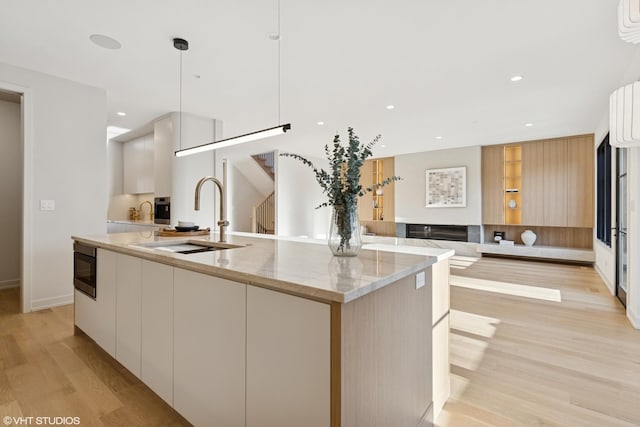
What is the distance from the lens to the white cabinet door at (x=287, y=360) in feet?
3.48

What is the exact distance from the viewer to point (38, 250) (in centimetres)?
344

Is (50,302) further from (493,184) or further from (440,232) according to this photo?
(493,184)

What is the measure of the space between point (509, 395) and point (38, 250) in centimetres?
451

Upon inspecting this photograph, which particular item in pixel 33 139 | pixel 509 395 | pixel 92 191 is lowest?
pixel 509 395

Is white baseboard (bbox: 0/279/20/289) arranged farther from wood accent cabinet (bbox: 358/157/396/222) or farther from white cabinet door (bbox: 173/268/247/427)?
wood accent cabinet (bbox: 358/157/396/222)

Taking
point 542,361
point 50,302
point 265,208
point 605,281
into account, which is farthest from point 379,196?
point 50,302

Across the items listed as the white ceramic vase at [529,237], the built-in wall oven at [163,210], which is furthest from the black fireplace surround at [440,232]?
the built-in wall oven at [163,210]

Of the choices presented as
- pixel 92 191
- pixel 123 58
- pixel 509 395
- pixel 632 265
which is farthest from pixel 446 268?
pixel 92 191

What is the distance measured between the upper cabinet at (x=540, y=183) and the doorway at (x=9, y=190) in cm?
863

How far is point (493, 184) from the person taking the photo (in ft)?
24.2

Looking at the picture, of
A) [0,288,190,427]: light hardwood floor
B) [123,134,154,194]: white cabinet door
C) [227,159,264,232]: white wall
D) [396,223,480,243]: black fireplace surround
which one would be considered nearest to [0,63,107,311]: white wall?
[0,288,190,427]: light hardwood floor

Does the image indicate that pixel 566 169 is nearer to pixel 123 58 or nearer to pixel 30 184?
pixel 123 58

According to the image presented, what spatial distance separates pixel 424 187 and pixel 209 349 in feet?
24.7

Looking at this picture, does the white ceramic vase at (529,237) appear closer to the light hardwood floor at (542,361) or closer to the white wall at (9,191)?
the light hardwood floor at (542,361)
